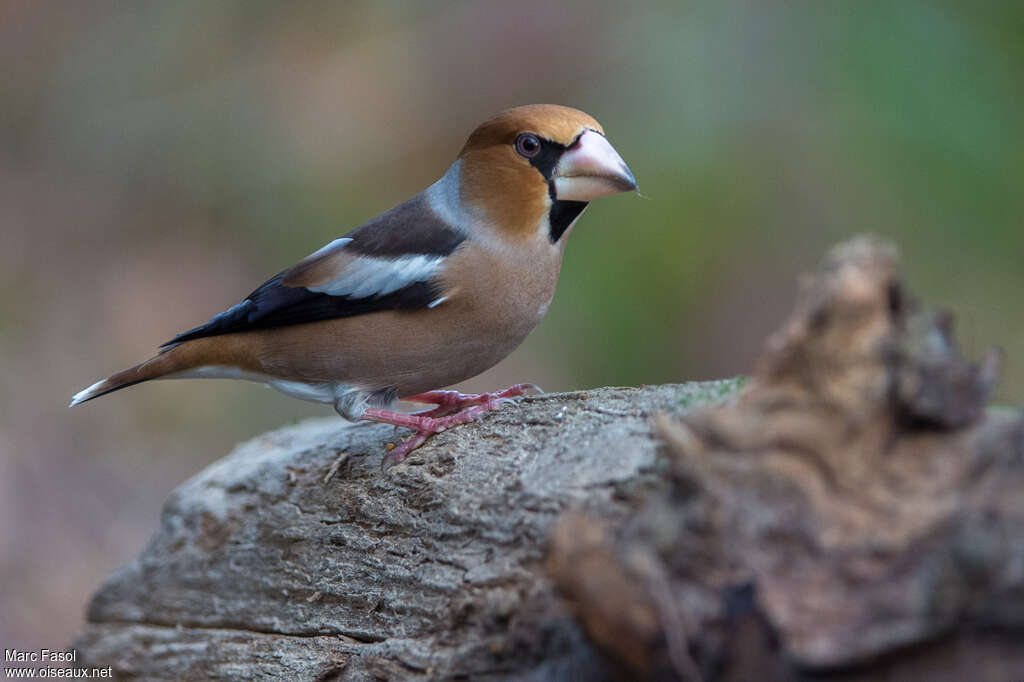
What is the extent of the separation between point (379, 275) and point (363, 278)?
71 millimetres

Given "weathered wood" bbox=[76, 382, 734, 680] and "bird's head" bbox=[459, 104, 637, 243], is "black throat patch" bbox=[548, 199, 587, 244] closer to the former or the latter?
"bird's head" bbox=[459, 104, 637, 243]

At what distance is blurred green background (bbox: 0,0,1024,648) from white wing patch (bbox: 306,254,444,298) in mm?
3346

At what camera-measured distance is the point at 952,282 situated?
635 centimetres

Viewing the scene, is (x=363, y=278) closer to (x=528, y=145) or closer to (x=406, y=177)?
(x=528, y=145)

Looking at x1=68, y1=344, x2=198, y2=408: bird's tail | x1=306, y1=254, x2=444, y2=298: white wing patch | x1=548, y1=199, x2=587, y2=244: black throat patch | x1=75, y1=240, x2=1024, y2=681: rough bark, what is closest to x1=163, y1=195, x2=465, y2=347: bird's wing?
x1=306, y1=254, x2=444, y2=298: white wing patch

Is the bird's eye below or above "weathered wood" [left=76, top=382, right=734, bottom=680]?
above

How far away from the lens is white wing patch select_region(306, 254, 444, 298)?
12.5 ft

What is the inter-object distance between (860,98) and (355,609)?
541 centimetres

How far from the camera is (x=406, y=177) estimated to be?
831cm

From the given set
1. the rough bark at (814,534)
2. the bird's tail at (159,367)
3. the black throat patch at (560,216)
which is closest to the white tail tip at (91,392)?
the bird's tail at (159,367)

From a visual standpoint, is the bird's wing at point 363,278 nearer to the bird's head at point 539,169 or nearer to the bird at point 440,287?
the bird at point 440,287

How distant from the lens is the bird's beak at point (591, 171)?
367 centimetres

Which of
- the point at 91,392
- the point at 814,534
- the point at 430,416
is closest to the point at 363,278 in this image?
the point at 430,416

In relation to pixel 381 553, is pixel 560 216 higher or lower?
higher
